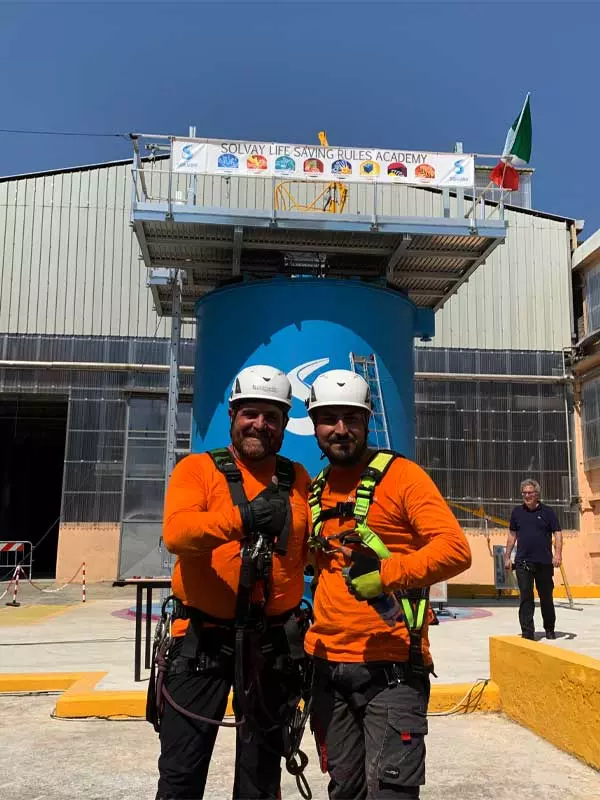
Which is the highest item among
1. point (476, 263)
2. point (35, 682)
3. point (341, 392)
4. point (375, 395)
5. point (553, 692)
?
point (476, 263)

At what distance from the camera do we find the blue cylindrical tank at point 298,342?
37.6 ft

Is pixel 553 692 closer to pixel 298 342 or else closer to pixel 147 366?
pixel 298 342

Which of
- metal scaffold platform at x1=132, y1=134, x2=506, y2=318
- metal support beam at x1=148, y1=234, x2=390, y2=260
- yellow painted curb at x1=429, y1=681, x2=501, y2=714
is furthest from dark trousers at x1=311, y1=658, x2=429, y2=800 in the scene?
metal support beam at x1=148, y1=234, x2=390, y2=260

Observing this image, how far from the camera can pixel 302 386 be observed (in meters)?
11.2

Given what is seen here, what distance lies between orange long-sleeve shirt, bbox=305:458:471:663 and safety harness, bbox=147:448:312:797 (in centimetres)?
17

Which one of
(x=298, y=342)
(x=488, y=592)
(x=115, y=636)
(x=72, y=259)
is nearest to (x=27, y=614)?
(x=115, y=636)

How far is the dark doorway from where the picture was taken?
28266mm

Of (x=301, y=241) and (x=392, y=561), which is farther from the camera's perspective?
(x=301, y=241)

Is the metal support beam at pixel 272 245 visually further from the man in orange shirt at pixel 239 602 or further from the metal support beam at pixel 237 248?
the man in orange shirt at pixel 239 602

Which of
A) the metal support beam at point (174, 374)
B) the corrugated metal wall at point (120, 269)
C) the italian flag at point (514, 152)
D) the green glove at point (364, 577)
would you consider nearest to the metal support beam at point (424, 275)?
the italian flag at point (514, 152)

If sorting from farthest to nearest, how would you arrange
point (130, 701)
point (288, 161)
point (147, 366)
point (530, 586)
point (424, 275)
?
point (147, 366) → point (424, 275) → point (288, 161) → point (530, 586) → point (130, 701)

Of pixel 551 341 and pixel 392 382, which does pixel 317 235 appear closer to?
pixel 392 382

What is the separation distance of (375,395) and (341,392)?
858cm

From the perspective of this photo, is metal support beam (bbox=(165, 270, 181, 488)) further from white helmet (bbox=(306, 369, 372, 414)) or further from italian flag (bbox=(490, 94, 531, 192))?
white helmet (bbox=(306, 369, 372, 414))
